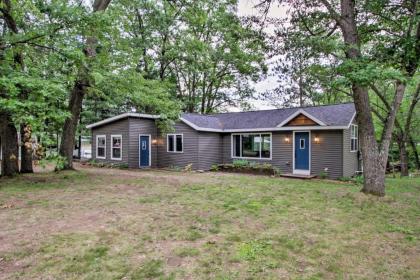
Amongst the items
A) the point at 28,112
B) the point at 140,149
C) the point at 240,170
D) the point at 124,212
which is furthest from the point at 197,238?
the point at 140,149

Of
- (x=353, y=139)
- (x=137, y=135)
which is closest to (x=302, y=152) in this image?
(x=353, y=139)

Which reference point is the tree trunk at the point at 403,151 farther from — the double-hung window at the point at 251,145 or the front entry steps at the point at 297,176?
the double-hung window at the point at 251,145

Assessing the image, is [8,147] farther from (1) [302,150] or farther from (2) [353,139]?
(2) [353,139]

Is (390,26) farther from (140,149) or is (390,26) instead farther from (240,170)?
(140,149)

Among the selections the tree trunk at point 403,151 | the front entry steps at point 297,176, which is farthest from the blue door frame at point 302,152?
the tree trunk at point 403,151

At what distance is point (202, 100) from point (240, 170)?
12.7 meters

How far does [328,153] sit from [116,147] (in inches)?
476

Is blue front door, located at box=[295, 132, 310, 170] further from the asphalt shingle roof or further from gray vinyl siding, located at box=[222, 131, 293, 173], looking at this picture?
the asphalt shingle roof

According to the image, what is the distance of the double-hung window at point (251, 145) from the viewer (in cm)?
1448

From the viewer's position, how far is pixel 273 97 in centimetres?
2538

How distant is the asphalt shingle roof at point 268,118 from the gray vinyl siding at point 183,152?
62cm

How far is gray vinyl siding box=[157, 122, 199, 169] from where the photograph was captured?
15164mm

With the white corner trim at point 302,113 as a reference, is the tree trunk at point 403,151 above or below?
below

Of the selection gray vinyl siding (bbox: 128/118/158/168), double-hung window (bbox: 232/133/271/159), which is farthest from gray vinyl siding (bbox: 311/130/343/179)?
gray vinyl siding (bbox: 128/118/158/168)
